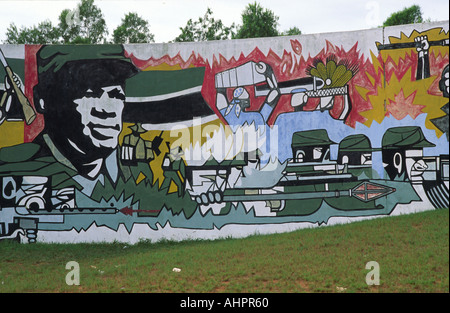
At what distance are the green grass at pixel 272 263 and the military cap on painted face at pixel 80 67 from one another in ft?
13.3

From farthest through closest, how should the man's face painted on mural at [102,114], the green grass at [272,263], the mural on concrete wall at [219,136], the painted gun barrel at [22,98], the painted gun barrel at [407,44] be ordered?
the painted gun barrel at [22,98]
the man's face painted on mural at [102,114]
the mural on concrete wall at [219,136]
the painted gun barrel at [407,44]
the green grass at [272,263]

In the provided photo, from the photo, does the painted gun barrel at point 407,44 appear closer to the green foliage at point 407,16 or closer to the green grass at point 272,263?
the green grass at point 272,263

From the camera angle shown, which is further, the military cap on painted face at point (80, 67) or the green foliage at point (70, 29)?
the green foliage at point (70, 29)

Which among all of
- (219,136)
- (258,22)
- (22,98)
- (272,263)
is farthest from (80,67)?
(258,22)

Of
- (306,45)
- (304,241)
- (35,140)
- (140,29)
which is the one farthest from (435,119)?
(140,29)

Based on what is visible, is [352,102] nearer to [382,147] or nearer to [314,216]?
[382,147]

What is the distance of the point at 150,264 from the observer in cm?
731

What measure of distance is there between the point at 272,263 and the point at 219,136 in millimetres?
3949

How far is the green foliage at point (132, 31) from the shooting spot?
86.0 ft

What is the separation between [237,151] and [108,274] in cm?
421

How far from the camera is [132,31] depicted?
2662 centimetres

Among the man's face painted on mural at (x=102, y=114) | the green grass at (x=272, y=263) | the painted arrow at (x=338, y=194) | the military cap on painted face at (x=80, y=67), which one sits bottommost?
the green grass at (x=272, y=263)

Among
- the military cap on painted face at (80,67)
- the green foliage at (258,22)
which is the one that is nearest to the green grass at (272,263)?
the military cap on painted face at (80,67)

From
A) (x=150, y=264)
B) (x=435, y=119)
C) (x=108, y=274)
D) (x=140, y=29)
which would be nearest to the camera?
(x=108, y=274)
